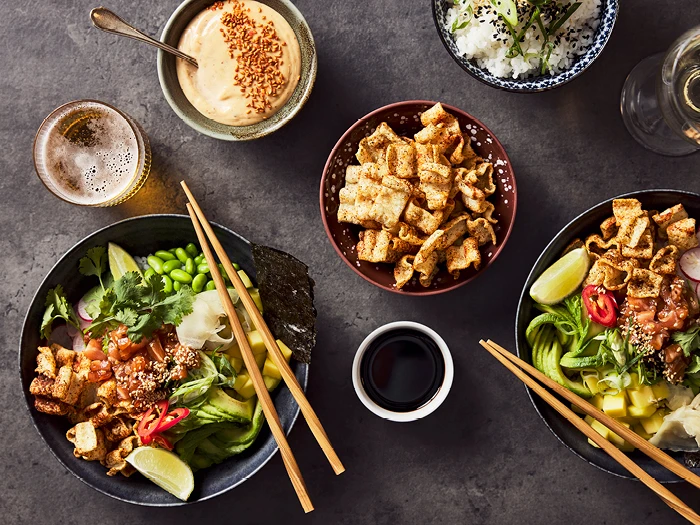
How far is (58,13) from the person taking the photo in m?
2.94

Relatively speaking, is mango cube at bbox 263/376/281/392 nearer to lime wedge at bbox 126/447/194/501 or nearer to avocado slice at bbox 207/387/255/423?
avocado slice at bbox 207/387/255/423

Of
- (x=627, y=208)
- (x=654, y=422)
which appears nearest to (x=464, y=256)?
(x=627, y=208)

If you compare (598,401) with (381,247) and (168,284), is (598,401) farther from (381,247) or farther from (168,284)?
(168,284)

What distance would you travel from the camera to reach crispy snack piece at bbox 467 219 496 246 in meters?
2.55

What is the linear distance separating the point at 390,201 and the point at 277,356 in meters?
0.71

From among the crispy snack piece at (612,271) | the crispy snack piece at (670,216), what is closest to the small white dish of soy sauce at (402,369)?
the crispy snack piece at (612,271)

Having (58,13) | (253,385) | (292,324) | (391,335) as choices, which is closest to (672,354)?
(391,335)

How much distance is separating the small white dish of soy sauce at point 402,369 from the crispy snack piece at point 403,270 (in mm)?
239

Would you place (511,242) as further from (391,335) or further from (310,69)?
(310,69)

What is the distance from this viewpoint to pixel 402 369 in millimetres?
2762

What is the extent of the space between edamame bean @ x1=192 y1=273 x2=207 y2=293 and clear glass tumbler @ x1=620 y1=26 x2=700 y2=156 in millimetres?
1895

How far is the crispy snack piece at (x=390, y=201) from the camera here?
2500 mm

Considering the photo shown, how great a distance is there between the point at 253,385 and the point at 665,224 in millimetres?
1705

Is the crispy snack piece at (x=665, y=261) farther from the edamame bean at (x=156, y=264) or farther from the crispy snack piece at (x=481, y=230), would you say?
the edamame bean at (x=156, y=264)
